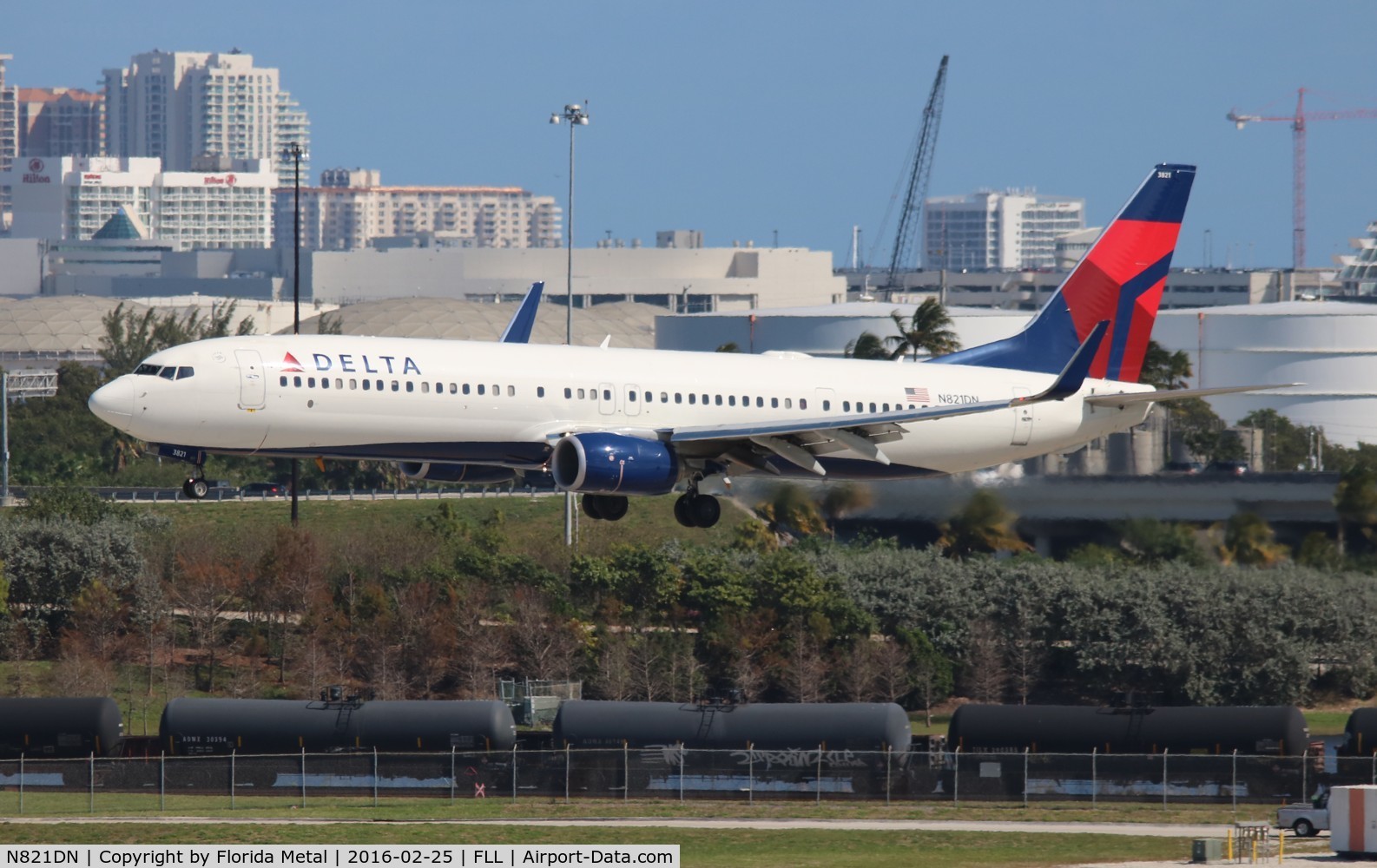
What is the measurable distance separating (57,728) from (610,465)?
2629 centimetres

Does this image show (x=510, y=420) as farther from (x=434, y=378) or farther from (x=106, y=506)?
(x=106, y=506)

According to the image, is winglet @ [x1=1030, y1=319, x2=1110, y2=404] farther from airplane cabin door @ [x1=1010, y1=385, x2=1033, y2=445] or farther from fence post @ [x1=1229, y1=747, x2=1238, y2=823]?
fence post @ [x1=1229, y1=747, x2=1238, y2=823]

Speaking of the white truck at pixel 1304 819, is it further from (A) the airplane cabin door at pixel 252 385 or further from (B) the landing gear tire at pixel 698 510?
(A) the airplane cabin door at pixel 252 385

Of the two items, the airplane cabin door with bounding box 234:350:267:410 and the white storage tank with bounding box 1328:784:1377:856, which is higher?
the airplane cabin door with bounding box 234:350:267:410

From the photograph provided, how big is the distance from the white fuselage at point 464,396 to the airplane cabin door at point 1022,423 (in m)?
1.84

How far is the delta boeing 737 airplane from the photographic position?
52062mm

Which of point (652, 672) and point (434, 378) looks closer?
point (434, 378)

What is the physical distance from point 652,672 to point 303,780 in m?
26.7

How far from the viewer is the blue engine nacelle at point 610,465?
175ft

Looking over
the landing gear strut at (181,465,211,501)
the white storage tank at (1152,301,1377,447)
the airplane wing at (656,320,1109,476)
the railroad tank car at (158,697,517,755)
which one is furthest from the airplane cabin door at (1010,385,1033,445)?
the white storage tank at (1152,301,1377,447)

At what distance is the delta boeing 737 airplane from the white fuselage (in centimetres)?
5

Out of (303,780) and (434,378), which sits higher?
(434,378)

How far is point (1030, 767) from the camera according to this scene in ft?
200

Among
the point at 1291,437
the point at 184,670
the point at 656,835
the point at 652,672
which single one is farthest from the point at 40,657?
the point at 1291,437
